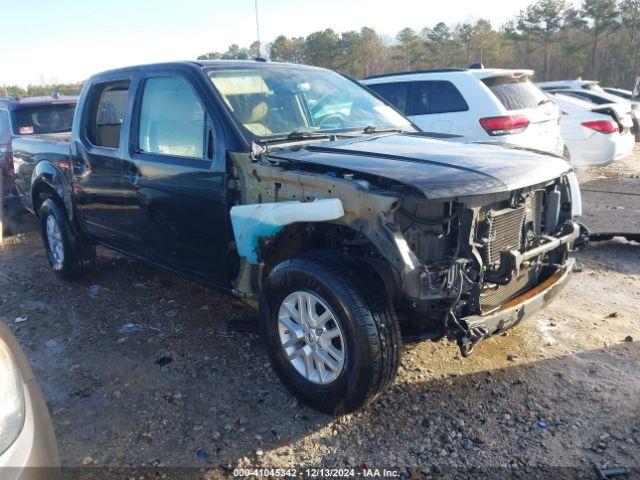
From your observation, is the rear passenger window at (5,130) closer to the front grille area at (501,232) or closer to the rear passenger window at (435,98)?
the rear passenger window at (435,98)

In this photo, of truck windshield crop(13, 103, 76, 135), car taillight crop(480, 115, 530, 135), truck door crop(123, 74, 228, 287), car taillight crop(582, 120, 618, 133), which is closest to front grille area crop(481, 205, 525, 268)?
truck door crop(123, 74, 228, 287)

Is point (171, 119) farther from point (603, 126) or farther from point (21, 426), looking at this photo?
point (603, 126)

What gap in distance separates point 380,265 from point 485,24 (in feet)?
130

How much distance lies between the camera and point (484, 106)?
6.77 metres

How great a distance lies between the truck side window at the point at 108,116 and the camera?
14.7 feet

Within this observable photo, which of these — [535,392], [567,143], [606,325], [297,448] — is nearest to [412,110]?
[567,143]

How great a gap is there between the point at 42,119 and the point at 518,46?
36.9 meters

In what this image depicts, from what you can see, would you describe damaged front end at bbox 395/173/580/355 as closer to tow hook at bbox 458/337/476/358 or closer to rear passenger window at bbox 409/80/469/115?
tow hook at bbox 458/337/476/358

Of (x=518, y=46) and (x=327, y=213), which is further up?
(x=518, y=46)

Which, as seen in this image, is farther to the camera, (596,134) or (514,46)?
(514,46)

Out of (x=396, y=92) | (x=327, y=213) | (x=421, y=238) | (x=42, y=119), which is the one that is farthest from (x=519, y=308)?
(x=42, y=119)

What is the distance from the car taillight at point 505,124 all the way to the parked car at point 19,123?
5.99 m

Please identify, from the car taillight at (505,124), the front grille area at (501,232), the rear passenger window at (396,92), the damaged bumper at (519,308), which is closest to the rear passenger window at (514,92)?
the car taillight at (505,124)

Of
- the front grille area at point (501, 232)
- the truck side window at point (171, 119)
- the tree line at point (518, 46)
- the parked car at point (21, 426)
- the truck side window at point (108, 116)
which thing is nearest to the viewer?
the parked car at point (21, 426)
